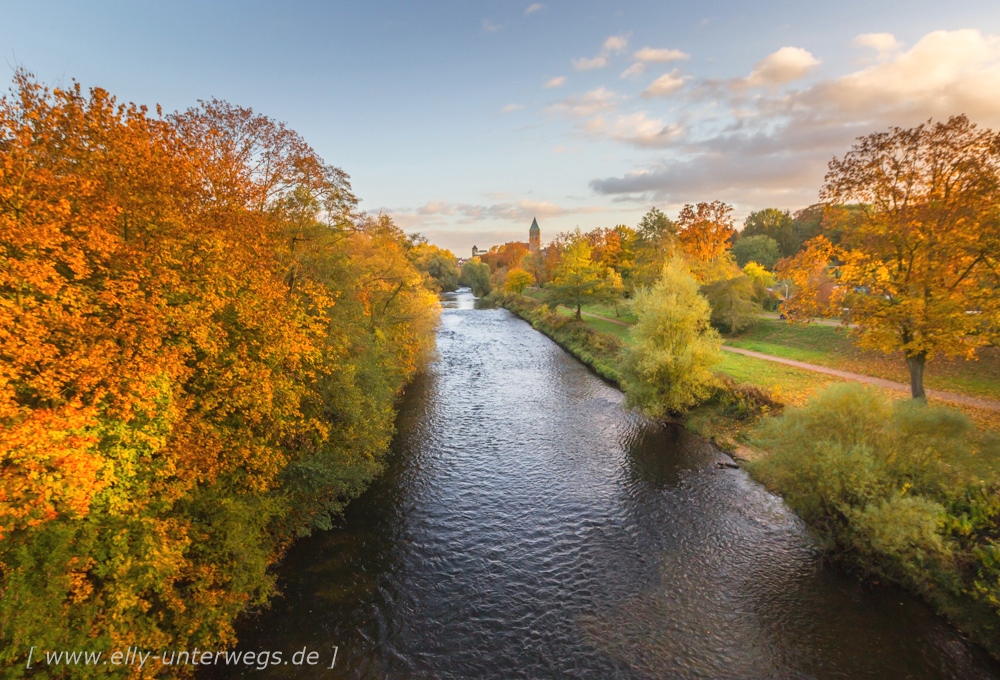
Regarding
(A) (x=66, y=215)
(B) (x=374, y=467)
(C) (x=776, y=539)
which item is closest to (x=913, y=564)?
(C) (x=776, y=539)


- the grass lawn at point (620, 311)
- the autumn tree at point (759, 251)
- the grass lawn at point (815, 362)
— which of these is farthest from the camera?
the autumn tree at point (759, 251)

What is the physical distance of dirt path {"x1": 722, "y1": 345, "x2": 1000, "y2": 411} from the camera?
1925 cm

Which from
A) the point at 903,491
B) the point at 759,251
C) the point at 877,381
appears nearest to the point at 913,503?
the point at 903,491

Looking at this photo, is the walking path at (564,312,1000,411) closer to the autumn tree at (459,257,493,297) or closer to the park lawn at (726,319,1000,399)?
the park lawn at (726,319,1000,399)

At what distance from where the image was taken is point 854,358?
92.0ft

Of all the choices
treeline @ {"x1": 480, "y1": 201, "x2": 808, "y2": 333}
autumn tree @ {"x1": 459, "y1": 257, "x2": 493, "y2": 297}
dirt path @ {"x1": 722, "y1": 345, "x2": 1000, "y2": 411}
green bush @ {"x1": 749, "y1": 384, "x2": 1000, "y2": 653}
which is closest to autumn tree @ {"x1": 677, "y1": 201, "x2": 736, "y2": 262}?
treeline @ {"x1": 480, "y1": 201, "x2": 808, "y2": 333}

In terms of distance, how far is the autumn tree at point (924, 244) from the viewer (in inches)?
586

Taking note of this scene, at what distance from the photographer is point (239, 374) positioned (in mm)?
10891

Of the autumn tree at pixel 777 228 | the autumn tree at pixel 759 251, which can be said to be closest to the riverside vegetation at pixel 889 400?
the autumn tree at pixel 759 251

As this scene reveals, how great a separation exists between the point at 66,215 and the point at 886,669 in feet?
65.4

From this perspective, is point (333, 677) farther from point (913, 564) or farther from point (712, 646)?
point (913, 564)

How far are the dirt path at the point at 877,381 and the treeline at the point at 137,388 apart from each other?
26.3 meters

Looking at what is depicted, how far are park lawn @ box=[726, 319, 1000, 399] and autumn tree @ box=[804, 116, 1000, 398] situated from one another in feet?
22.5

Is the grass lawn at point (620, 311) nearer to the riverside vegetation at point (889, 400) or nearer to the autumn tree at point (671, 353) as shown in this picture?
the autumn tree at point (671, 353)
